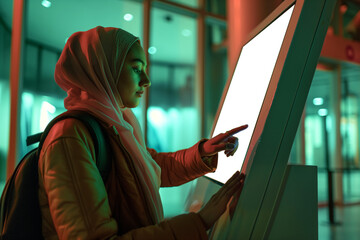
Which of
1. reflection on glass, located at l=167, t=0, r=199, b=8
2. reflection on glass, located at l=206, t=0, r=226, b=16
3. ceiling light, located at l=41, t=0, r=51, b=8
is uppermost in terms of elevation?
reflection on glass, located at l=206, t=0, r=226, b=16

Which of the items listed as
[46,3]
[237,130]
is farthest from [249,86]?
[46,3]

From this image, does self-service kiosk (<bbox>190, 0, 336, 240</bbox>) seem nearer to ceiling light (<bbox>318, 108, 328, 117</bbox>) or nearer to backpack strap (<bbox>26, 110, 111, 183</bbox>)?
backpack strap (<bbox>26, 110, 111, 183</bbox>)

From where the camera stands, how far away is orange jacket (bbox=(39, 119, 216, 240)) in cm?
66

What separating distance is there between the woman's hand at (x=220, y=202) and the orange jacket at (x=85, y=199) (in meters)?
0.03

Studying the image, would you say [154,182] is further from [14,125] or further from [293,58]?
[14,125]

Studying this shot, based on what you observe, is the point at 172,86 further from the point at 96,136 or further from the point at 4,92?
the point at 96,136

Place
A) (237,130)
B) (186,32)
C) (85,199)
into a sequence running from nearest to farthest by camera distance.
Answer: (85,199), (237,130), (186,32)

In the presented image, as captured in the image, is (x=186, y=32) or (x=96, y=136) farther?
(x=186, y=32)

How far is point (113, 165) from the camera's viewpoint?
0.82m

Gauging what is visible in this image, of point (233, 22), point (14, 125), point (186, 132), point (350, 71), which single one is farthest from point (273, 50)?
point (350, 71)

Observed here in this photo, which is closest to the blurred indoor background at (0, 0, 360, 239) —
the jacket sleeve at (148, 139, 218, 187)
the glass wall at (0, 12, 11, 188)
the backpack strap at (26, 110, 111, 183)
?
the glass wall at (0, 12, 11, 188)

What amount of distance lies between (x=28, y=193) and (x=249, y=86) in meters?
0.69

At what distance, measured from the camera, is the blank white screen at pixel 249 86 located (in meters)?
0.85

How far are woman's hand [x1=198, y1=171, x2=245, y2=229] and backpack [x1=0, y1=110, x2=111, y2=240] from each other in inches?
10.7
